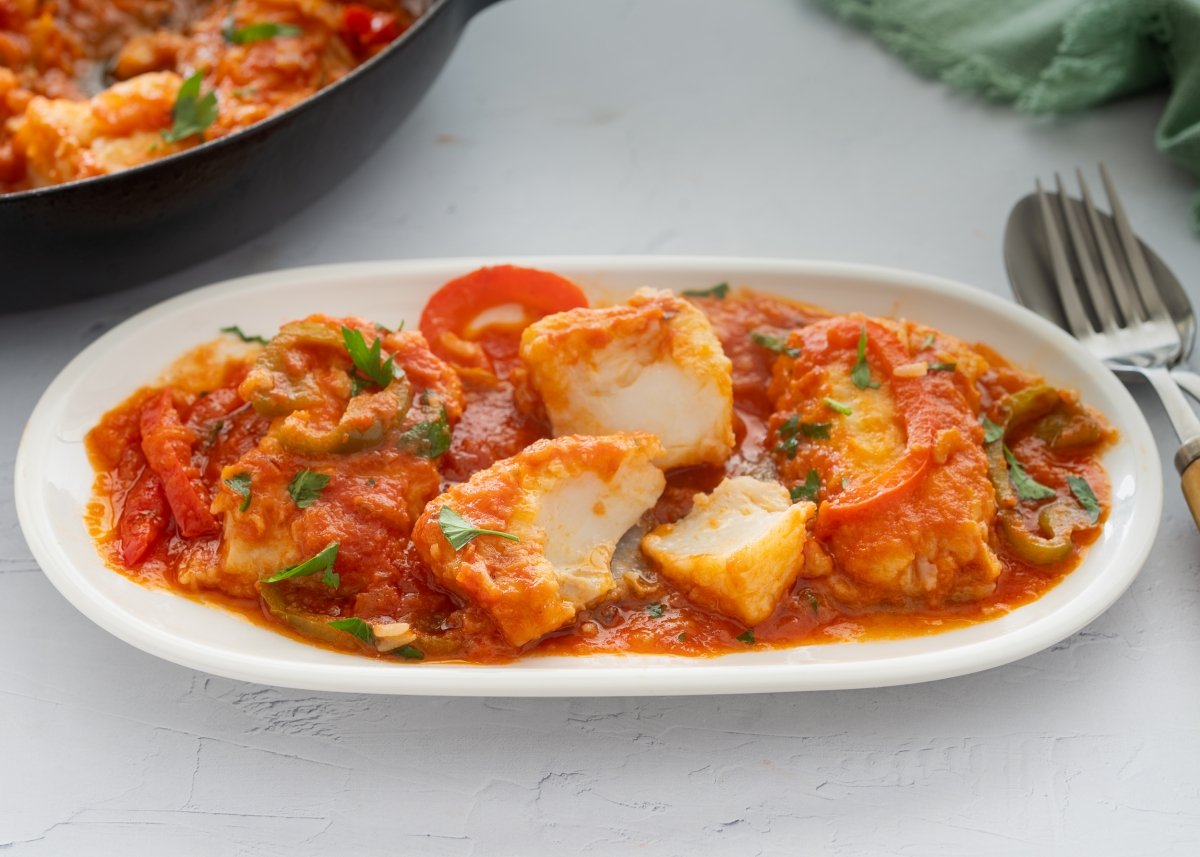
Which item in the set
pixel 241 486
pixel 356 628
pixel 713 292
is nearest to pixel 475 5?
pixel 713 292

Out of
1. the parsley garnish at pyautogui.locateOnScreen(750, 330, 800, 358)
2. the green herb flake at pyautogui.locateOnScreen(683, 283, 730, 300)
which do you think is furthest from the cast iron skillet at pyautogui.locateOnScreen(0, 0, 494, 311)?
the parsley garnish at pyautogui.locateOnScreen(750, 330, 800, 358)

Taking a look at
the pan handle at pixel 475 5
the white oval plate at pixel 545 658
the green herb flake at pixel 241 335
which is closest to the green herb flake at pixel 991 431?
the white oval plate at pixel 545 658

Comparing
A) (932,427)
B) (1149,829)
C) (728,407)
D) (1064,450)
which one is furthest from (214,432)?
(1149,829)

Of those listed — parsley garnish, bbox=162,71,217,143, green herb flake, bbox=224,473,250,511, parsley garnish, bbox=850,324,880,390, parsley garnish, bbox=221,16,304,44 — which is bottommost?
green herb flake, bbox=224,473,250,511

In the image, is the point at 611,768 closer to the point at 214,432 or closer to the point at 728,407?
the point at 728,407

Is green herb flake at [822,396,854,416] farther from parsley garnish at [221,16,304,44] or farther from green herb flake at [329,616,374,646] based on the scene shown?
parsley garnish at [221,16,304,44]

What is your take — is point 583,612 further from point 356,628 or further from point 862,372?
point 862,372
